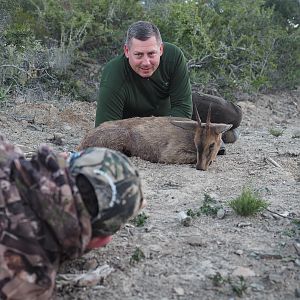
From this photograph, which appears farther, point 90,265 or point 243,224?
point 243,224

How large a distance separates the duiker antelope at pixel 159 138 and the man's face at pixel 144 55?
64 centimetres

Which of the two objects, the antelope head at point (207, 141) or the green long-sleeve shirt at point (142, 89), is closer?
the antelope head at point (207, 141)

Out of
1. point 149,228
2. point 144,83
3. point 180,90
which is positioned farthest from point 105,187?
point 180,90

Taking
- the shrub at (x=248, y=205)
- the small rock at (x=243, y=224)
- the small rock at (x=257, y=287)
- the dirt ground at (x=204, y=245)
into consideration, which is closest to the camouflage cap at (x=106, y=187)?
the dirt ground at (x=204, y=245)

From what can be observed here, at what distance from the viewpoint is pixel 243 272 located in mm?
3340

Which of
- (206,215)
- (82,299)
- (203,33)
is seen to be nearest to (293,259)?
(206,215)

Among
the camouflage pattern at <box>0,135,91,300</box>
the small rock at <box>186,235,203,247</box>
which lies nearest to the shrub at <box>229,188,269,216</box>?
the small rock at <box>186,235,203,247</box>

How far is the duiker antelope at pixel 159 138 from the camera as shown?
666 centimetres

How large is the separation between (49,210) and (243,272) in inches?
52.5

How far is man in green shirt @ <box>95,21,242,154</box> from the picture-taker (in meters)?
6.52

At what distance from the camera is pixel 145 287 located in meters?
3.17

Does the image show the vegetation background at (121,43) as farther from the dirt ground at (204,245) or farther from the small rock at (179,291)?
the small rock at (179,291)

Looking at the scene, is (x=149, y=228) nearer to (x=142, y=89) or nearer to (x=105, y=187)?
(x=105, y=187)

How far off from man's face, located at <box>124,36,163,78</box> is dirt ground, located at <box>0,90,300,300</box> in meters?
1.06
